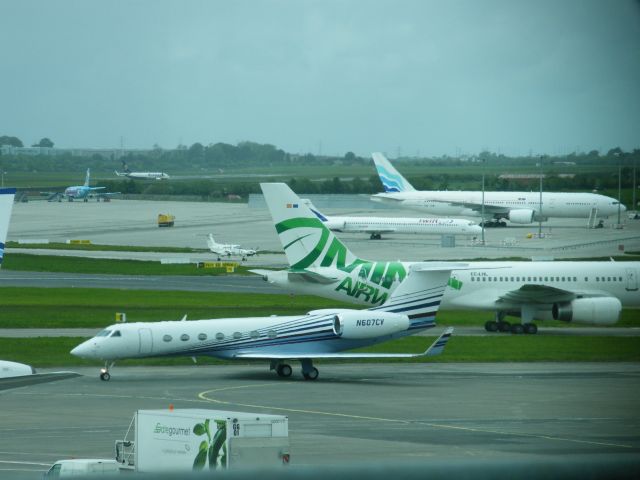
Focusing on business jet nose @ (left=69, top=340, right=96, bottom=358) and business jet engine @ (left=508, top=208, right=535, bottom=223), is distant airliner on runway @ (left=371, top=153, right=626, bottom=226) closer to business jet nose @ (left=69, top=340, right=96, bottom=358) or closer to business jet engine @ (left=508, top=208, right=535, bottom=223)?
business jet engine @ (left=508, top=208, right=535, bottom=223)

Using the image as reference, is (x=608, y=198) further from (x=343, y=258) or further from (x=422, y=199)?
(x=343, y=258)

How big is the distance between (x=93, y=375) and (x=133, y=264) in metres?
54.6

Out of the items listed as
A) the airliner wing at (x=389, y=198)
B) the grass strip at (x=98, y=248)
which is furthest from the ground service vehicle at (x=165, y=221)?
the airliner wing at (x=389, y=198)

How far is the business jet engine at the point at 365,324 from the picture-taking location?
43.0 meters

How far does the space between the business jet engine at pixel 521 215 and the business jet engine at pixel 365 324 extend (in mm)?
99555

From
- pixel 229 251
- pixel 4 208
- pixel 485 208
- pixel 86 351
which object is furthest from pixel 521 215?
pixel 4 208

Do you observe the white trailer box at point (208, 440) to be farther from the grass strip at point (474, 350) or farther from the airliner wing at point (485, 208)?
the airliner wing at point (485, 208)

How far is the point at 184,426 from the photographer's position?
2180 cm

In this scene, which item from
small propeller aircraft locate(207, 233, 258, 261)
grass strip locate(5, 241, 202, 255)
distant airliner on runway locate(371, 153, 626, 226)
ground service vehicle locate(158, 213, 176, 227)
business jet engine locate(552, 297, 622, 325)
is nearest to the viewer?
business jet engine locate(552, 297, 622, 325)

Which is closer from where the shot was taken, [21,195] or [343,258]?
[343,258]

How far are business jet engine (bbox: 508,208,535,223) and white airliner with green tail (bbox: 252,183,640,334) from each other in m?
79.1

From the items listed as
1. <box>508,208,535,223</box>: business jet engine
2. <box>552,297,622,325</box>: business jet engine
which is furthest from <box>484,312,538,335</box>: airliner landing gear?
<box>508,208,535,223</box>: business jet engine

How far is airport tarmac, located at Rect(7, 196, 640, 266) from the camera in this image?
359 ft

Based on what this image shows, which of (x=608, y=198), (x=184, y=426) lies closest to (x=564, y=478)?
(x=184, y=426)
